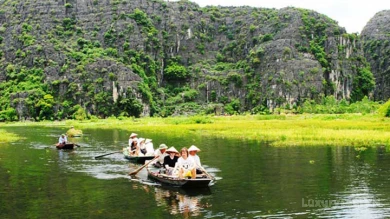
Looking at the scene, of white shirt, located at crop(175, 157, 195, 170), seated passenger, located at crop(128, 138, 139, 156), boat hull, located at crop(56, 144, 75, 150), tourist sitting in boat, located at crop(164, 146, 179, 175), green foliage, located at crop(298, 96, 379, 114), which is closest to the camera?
white shirt, located at crop(175, 157, 195, 170)

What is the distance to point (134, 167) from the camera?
38.4 m

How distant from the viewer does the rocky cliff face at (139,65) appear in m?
164

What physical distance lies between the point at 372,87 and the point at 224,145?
488 feet

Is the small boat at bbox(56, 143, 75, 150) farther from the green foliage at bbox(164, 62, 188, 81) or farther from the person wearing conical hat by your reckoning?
the green foliage at bbox(164, 62, 188, 81)

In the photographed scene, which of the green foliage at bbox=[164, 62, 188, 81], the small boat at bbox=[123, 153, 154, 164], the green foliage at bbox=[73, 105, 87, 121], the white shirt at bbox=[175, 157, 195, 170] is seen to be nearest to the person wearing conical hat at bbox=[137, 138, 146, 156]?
the small boat at bbox=[123, 153, 154, 164]

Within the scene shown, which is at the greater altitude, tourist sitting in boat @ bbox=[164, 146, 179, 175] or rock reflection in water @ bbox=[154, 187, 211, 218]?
tourist sitting in boat @ bbox=[164, 146, 179, 175]

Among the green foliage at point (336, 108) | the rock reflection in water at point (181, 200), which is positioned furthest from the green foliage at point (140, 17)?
the rock reflection in water at point (181, 200)

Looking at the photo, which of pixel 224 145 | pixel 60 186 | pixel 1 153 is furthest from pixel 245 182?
pixel 1 153

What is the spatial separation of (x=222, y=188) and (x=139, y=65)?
161m

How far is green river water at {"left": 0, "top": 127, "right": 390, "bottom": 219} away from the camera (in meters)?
22.8

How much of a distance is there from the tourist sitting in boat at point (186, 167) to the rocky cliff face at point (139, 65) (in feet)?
430

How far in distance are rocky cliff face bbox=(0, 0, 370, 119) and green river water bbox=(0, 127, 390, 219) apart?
121321mm

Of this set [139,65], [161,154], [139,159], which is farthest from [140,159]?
[139,65]

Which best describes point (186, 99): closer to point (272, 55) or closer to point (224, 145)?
point (272, 55)
